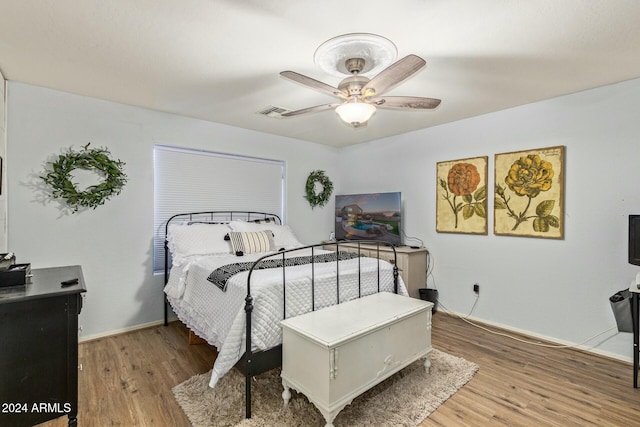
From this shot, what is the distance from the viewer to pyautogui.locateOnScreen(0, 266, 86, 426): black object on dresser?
5.43ft

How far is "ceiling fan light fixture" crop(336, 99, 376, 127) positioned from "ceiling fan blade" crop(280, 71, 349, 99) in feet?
0.33

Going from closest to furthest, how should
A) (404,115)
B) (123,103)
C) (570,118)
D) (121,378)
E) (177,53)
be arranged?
(177,53) < (121,378) < (570,118) < (123,103) < (404,115)

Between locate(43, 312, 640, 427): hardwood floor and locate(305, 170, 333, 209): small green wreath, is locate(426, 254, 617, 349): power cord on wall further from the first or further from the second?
locate(305, 170, 333, 209): small green wreath

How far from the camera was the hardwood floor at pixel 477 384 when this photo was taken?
1972 millimetres

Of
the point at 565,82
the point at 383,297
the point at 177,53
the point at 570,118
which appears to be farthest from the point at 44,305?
the point at 570,118

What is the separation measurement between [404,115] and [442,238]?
1596mm

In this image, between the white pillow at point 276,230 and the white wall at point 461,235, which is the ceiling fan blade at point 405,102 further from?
the white pillow at point 276,230

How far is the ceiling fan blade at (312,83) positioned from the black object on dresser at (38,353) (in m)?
1.73

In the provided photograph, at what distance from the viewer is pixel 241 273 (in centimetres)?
231

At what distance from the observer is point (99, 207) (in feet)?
10.4

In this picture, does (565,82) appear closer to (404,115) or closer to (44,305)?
(404,115)

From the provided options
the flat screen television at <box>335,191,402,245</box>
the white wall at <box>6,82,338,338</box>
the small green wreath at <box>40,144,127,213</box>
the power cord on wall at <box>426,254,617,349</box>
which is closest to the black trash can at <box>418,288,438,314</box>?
the power cord on wall at <box>426,254,617,349</box>

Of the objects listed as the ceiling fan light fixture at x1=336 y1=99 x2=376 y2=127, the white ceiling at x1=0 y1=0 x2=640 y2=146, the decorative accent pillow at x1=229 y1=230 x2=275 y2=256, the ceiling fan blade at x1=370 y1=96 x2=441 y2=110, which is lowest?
the decorative accent pillow at x1=229 y1=230 x2=275 y2=256

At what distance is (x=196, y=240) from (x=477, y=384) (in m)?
2.83
